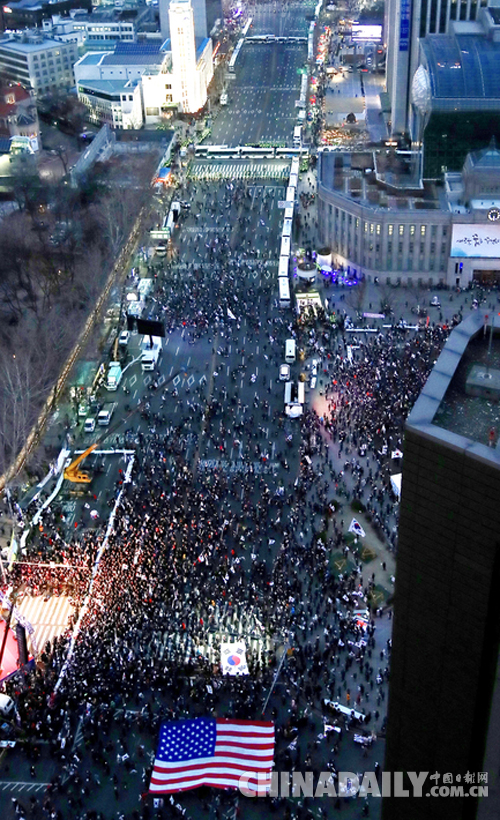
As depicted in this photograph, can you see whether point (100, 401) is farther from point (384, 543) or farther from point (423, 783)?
point (423, 783)

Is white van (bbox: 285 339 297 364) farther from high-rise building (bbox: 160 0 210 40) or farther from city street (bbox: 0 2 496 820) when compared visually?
high-rise building (bbox: 160 0 210 40)

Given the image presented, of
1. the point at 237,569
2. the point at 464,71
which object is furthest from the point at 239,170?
the point at 237,569

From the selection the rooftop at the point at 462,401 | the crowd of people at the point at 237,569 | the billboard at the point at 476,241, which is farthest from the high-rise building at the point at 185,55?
the rooftop at the point at 462,401

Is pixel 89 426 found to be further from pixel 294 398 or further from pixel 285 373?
pixel 285 373

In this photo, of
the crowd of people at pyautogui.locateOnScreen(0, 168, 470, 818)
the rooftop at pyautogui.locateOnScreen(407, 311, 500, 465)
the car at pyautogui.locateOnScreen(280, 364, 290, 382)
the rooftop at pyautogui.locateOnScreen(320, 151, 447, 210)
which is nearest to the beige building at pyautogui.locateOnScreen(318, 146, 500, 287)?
the rooftop at pyautogui.locateOnScreen(320, 151, 447, 210)

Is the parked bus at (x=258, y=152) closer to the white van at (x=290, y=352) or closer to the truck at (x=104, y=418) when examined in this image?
the white van at (x=290, y=352)

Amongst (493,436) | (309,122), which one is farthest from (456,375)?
(309,122)
